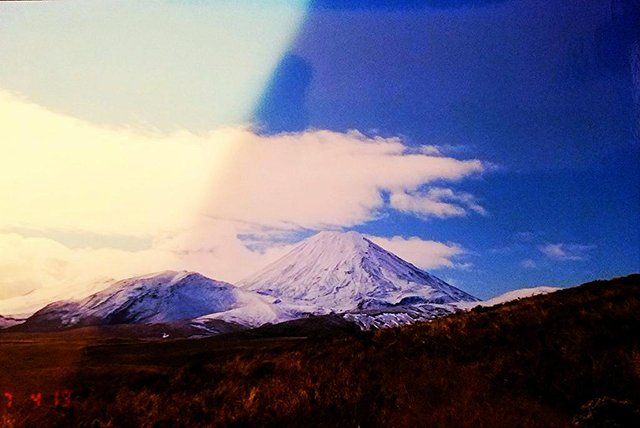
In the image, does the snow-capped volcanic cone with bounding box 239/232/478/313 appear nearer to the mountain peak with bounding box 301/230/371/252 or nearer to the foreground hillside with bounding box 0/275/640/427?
the mountain peak with bounding box 301/230/371/252

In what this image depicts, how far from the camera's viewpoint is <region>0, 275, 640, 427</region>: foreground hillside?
6070 mm

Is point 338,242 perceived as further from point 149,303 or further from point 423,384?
point 423,384

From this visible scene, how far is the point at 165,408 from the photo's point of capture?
25.2 feet

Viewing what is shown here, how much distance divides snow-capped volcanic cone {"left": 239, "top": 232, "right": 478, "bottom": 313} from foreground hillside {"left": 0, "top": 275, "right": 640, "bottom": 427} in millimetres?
114608

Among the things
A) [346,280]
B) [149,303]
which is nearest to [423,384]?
[149,303]

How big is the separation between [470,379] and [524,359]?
1.11 meters

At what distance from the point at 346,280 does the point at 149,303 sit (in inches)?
2282

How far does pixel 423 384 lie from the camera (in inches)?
285

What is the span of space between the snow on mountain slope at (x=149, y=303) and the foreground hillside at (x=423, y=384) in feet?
312

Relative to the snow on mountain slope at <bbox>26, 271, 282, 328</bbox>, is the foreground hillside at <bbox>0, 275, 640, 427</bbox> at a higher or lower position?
lower

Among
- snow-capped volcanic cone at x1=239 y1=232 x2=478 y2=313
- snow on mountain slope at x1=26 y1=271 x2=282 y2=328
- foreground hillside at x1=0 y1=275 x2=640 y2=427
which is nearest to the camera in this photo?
foreground hillside at x1=0 y1=275 x2=640 y2=427

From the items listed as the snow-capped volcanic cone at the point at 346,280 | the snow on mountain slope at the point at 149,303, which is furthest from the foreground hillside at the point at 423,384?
the snow-capped volcanic cone at the point at 346,280

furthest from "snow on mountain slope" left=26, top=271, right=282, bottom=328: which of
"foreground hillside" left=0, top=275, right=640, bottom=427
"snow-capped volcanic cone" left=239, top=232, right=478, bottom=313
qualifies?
"foreground hillside" left=0, top=275, right=640, bottom=427

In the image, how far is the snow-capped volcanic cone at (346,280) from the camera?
137 metres
